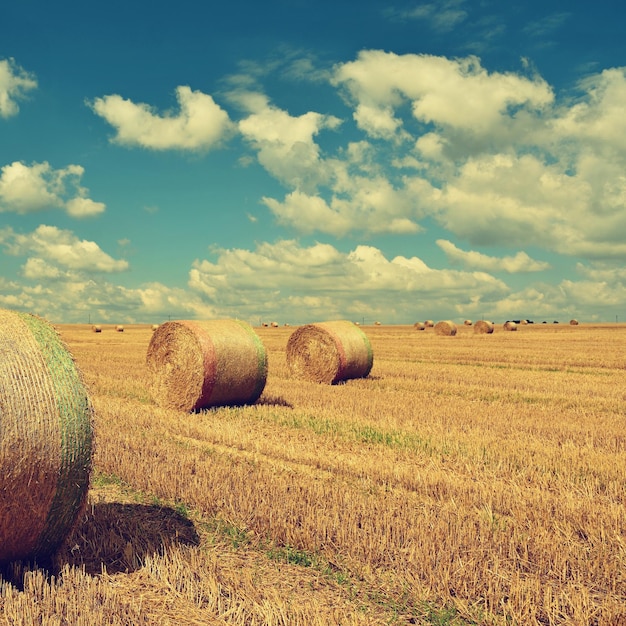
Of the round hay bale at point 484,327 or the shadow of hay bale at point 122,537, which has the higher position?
the round hay bale at point 484,327

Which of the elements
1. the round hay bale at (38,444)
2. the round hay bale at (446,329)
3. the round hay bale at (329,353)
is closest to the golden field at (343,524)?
the round hay bale at (38,444)

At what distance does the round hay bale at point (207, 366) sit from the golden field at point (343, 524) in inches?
34.3

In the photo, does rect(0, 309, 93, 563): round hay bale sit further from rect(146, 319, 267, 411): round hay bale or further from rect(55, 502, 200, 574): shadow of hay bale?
rect(146, 319, 267, 411): round hay bale

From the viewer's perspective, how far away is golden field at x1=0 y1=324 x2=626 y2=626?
4457 millimetres

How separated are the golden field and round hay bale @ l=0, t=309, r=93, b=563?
34 cm

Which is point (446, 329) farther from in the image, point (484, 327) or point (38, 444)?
point (38, 444)

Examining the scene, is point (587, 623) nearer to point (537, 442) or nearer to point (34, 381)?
point (34, 381)

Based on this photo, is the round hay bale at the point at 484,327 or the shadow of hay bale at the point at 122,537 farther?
the round hay bale at the point at 484,327

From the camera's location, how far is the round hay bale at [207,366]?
12633 millimetres

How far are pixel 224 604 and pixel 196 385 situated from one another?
8.32 m

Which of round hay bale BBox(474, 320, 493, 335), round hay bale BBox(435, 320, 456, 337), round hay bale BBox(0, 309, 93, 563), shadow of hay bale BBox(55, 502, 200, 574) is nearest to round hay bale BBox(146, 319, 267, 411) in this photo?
shadow of hay bale BBox(55, 502, 200, 574)

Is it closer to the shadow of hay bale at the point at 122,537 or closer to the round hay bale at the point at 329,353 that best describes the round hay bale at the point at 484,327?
the round hay bale at the point at 329,353

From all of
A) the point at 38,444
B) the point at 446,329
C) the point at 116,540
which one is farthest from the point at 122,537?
the point at 446,329

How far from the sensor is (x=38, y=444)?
4949 millimetres
